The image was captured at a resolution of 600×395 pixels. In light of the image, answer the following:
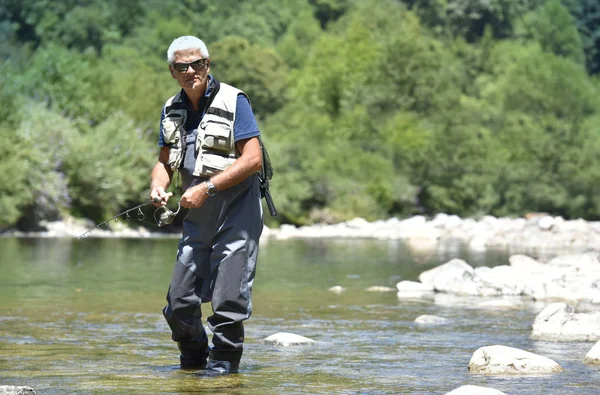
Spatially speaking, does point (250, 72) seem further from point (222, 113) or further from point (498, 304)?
point (222, 113)

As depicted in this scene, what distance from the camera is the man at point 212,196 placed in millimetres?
7148

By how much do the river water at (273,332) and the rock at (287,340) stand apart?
87 millimetres

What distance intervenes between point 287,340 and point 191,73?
2858 mm

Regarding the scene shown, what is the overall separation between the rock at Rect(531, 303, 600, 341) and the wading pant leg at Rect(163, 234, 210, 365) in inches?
139

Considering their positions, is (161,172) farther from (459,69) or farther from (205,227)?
(459,69)

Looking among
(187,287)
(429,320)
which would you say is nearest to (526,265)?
(429,320)

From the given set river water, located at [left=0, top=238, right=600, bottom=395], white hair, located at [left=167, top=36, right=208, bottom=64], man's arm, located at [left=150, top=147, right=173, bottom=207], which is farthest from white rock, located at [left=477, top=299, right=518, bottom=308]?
white hair, located at [left=167, top=36, right=208, bottom=64]

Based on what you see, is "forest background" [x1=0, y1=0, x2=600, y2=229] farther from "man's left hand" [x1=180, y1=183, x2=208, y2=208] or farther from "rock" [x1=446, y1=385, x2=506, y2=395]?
"rock" [x1=446, y1=385, x2=506, y2=395]

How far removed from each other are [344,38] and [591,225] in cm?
4654

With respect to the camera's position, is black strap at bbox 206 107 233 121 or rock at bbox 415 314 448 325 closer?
black strap at bbox 206 107 233 121

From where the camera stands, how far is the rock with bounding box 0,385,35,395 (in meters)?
5.98

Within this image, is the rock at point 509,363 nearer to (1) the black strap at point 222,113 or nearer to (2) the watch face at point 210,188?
(2) the watch face at point 210,188

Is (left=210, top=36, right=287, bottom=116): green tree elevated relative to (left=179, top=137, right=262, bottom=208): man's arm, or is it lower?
lower

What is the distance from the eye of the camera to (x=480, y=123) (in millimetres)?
64125
